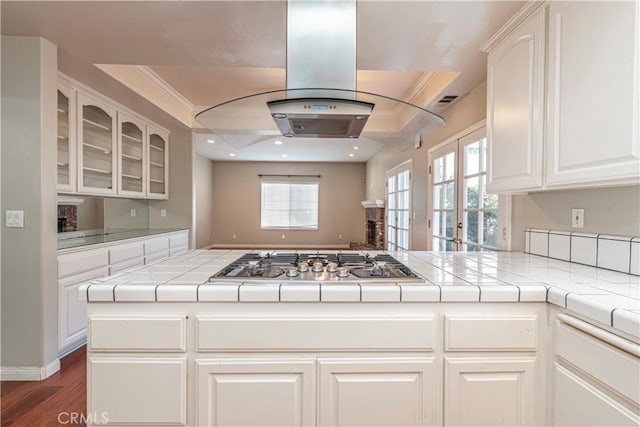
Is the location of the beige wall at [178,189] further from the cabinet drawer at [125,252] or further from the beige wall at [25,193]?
the beige wall at [25,193]

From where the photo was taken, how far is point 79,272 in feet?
7.69

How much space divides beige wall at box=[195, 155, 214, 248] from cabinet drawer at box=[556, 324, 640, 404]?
692cm

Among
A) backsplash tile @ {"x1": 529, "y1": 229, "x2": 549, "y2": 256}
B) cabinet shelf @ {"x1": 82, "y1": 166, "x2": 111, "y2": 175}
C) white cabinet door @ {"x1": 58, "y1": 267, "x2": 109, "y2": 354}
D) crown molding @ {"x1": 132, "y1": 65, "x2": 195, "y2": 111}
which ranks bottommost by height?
white cabinet door @ {"x1": 58, "y1": 267, "x2": 109, "y2": 354}

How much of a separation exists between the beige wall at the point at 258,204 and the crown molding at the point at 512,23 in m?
6.48

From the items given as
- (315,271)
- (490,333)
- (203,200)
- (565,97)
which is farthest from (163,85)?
(203,200)

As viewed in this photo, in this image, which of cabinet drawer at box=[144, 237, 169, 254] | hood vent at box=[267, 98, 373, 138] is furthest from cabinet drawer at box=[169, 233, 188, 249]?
hood vent at box=[267, 98, 373, 138]

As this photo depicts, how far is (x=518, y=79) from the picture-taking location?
5.21 feet

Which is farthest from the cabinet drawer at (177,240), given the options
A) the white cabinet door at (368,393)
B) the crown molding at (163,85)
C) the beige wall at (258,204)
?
the beige wall at (258,204)

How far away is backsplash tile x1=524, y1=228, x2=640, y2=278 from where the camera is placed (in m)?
1.28

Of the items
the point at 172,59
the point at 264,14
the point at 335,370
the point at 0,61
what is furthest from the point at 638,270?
the point at 0,61

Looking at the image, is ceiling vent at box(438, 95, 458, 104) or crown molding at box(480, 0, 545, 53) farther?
ceiling vent at box(438, 95, 458, 104)

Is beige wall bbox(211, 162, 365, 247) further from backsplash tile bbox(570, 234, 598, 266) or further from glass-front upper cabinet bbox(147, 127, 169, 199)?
backsplash tile bbox(570, 234, 598, 266)

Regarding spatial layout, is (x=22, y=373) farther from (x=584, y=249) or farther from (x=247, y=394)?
(x=584, y=249)

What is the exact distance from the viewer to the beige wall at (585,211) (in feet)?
4.26
